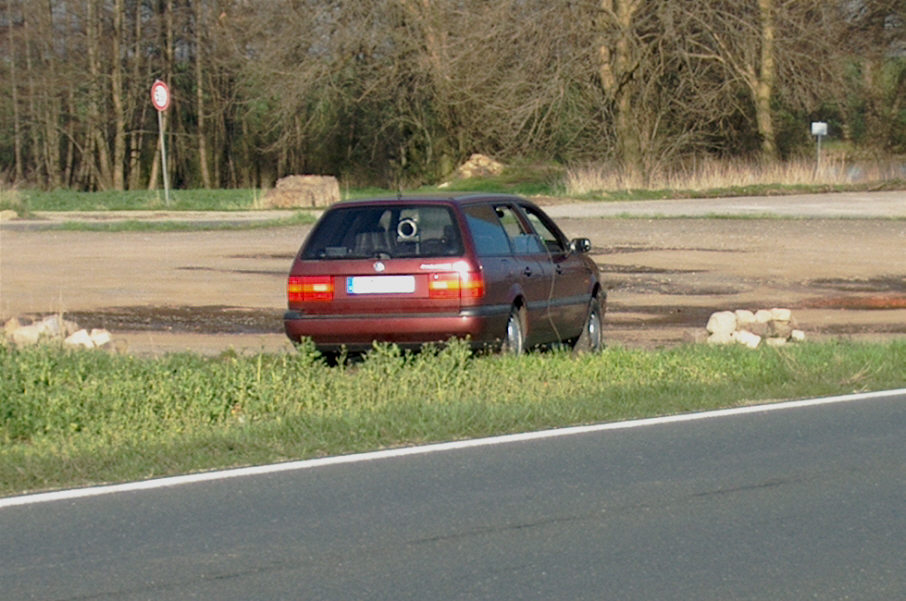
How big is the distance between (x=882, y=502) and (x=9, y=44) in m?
56.1

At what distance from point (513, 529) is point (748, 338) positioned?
785 cm

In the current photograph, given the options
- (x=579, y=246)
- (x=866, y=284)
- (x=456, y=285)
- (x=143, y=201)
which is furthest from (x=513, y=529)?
(x=143, y=201)

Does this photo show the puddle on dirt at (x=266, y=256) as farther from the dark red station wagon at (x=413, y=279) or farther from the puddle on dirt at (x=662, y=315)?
the dark red station wagon at (x=413, y=279)

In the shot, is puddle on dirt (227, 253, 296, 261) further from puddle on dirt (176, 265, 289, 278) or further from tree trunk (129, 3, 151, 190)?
tree trunk (129, 3, 151, 190)

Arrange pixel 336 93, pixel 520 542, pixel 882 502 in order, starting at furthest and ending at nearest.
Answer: pixel 336 93
pixel 882 502
pixel 520 542

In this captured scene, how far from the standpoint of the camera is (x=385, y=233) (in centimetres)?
1220

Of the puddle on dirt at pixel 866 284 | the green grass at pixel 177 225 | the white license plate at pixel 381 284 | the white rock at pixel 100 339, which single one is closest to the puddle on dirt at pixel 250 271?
the puddle on dirt at pixel 866 284

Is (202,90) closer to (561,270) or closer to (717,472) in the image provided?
(561,270)

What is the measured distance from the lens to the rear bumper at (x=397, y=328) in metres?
11.8

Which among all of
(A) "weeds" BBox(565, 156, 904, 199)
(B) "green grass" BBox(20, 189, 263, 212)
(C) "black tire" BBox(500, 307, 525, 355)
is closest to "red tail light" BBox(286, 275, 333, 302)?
(C) "black tire" BBox(500, 307, 525, 355)

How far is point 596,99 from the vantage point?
44781 mm

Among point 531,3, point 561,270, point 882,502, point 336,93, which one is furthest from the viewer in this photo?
point 336,93


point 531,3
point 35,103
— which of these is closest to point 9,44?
point 35,103

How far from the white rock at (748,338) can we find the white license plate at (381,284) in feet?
12.2
